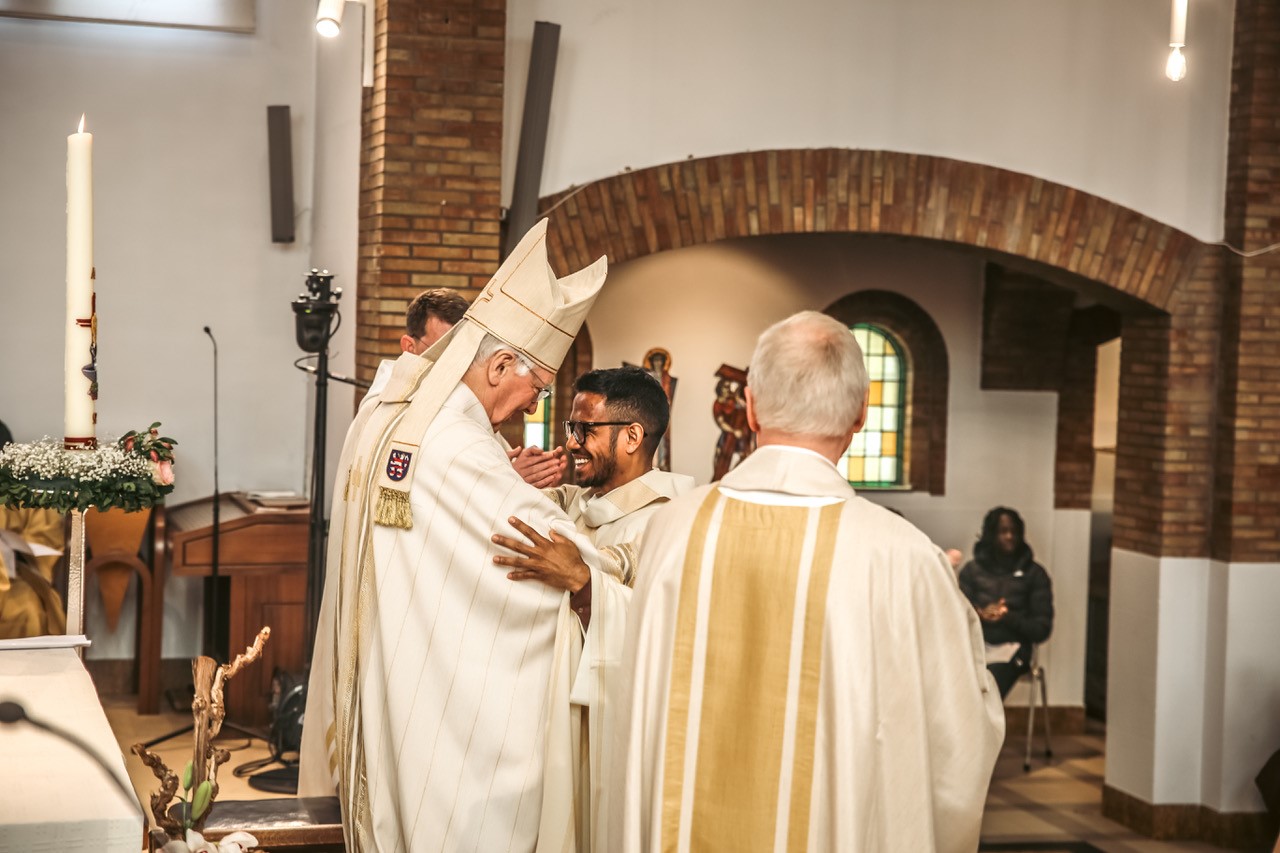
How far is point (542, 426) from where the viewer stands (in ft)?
34.2

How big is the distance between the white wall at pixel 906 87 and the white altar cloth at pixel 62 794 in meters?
5.22

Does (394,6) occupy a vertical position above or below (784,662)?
above

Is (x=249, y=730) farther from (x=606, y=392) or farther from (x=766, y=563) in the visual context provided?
(x=766, y=563)

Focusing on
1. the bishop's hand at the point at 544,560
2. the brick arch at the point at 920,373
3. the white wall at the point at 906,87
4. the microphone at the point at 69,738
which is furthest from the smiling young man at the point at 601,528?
the brick arch at the point at 920,373

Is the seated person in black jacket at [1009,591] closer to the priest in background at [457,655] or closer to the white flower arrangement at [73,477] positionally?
the priest in background at [457,655]

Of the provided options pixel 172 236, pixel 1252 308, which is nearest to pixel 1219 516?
pixel 1252 308

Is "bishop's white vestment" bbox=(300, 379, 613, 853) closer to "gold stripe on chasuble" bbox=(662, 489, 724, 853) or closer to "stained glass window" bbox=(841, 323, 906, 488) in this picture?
"gold stripe on chasuble" bbox=(662, 489, 724, 853)

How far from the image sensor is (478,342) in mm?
3340

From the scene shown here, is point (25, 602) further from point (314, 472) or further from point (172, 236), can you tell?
point (172, 236)

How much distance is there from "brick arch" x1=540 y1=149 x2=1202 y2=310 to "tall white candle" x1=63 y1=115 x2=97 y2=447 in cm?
430

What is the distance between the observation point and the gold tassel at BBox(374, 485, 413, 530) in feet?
10.5

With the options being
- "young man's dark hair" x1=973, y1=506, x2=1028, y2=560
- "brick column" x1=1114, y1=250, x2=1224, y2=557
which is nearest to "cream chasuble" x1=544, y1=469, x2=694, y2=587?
"brick column" x1=1114, y1=250, x2=1224, y2=557

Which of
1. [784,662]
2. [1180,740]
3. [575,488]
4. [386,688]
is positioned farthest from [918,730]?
[1180,740]

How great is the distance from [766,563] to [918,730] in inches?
15.5
